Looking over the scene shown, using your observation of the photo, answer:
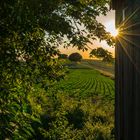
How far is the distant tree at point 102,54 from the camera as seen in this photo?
35.9 ft

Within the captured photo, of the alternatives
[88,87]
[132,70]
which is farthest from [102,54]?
[88,87]

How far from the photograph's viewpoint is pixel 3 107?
7719 mm

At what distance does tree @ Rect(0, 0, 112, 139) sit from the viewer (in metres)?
7.61

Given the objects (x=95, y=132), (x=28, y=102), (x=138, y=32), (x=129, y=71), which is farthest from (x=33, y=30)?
(x=95, y=132)

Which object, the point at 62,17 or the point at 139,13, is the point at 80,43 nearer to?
the point at 62,17

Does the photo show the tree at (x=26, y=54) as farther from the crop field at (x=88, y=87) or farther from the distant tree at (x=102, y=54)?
the crop field at (x=88, y=87)

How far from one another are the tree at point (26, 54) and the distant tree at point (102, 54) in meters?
1.26

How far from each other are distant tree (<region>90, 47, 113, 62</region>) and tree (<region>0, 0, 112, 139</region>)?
49.7 inches

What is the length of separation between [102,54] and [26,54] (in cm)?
296

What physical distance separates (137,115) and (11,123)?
103 inches

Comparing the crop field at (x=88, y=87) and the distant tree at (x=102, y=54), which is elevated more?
the distant tree at (x=102, y=54)

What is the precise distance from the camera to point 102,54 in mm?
11125

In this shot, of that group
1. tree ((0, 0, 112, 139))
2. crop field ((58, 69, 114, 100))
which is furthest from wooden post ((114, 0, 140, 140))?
crop field ((58, 69, 114, 100))

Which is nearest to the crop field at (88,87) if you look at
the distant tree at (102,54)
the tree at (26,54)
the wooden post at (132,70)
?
the distant tree at (102,54)
